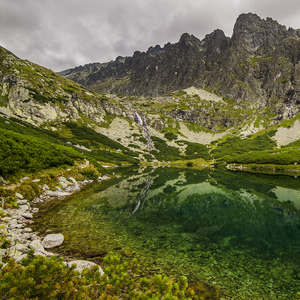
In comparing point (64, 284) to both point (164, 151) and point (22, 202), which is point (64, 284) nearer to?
point (22, 202)

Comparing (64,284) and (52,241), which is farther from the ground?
(64,284)

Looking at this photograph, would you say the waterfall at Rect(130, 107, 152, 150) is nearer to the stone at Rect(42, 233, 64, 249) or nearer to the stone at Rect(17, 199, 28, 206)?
the stone at Rect(17, 199, 28, 206)

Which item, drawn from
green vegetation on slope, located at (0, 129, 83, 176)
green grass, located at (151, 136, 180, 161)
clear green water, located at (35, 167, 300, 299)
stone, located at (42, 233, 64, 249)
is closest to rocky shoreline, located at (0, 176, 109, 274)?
stone, located at (42, 233, 64, 249)

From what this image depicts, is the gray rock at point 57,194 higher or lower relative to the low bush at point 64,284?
lower

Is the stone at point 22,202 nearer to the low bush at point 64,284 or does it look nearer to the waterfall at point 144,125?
the low bush at point 64,284

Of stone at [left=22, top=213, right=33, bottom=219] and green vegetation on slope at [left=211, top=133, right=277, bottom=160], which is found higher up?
green vegetation on slope at [left=211, top=133, right=277, bottom=160]

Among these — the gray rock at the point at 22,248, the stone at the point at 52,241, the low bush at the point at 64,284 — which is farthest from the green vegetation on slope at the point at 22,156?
the low bush at the point at 64,284

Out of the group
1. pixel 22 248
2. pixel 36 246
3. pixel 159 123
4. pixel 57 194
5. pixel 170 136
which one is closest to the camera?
pixel 22 248

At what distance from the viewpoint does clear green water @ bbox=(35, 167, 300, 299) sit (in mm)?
8883

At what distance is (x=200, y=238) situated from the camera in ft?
43.5

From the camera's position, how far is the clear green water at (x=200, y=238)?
8883 millimetres

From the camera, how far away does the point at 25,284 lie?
4.36m

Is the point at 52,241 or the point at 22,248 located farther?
the point at 52,241

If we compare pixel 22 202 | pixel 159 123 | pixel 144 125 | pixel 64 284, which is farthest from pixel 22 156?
pixel 159 123
